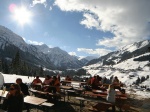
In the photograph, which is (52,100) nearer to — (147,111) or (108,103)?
(108,103)

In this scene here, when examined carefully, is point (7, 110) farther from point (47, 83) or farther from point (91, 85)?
point (91, 85)

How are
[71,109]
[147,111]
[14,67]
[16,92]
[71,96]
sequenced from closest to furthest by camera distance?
[16,92] < [71,109] < [147,111] < [71,96] < [14,67]

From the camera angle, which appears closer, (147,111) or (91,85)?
(147,111)

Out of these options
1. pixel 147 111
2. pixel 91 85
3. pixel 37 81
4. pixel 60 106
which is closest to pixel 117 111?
pixel 147 111

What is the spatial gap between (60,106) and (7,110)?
8.11 m

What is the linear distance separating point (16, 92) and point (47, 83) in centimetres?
1024

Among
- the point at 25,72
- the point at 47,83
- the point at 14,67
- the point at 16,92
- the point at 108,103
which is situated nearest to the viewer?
the point at 16,92

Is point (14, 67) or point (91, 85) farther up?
point (14, 67)

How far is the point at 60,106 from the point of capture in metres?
17.3

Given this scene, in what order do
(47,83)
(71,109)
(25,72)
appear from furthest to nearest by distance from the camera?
(25,72)
(47,83)
(71,109)

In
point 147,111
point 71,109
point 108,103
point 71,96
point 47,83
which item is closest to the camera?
point 108,103

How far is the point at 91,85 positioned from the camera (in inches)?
887

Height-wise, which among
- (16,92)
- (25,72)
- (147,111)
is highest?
(25,72)

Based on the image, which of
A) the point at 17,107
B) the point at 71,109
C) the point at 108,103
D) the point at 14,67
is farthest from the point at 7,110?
the point at 14,67
